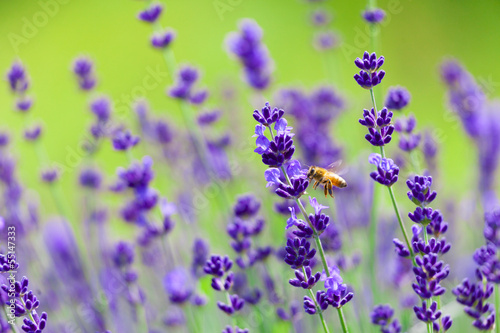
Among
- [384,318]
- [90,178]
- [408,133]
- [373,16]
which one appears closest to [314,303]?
[384,318]

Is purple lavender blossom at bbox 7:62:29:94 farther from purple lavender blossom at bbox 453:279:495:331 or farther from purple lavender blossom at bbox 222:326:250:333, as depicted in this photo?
purple lavender blossom at bbox 453:279:495:331

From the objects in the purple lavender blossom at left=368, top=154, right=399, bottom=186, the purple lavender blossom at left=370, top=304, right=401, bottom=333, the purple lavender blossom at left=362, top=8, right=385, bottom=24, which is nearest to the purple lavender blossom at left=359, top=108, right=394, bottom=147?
the purple lavender blossom at left=368, top=154, right=399, bottom=186

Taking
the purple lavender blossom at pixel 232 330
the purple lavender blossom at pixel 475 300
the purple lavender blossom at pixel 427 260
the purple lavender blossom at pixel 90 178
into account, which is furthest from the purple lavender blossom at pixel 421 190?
the purple lavender blossom at pixel 90 178

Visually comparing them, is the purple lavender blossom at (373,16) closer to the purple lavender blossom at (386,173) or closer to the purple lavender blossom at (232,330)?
the purple lavender blossom at (386,173)

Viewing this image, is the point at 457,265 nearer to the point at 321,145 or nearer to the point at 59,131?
the point at 321,145

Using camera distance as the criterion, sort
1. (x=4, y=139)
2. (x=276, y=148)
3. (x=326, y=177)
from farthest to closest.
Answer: (x=4, y=139)
(x=326, y=177)
(x=276, y=148)

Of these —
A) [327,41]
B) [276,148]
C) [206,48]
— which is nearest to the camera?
[276,148]

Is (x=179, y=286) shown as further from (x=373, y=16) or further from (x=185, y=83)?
(x=373, y=16)

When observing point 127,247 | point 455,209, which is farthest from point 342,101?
point 127,247

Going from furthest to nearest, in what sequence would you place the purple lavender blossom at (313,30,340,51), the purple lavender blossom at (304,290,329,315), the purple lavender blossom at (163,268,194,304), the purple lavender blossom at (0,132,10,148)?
the purple lavender blossom at (313,30,340,51)
the purple lavender blossom at (0,132,10,148)
the purple lavender blossom at (163,268,194,304)
the purple lavender blossom at (304,290,329,315)
